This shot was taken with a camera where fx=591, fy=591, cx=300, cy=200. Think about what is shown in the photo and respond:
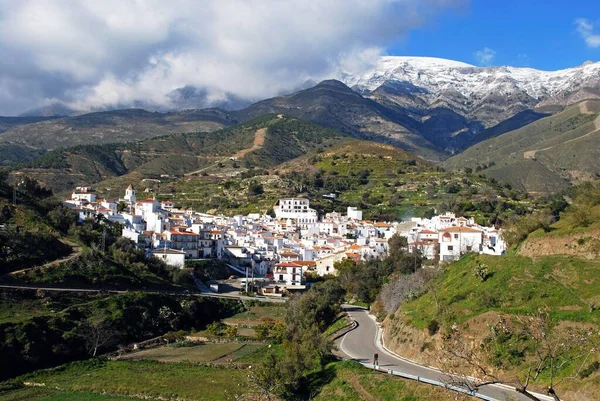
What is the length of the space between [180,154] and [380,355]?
423ft

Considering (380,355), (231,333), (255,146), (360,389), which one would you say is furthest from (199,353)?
(255,146)

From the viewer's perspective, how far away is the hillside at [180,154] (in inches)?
4941

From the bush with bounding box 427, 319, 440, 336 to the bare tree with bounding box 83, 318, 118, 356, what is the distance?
1948 cm

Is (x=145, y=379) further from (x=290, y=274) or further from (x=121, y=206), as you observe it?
(x=121, y=206)

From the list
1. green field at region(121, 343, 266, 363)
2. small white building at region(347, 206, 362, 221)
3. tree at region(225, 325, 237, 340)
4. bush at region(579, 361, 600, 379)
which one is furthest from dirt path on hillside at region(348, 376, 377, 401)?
small white building at region(347, 206, 362, 221)

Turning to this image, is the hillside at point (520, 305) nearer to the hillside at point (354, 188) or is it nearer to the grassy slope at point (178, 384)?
the grassy slope at point (178, 384)

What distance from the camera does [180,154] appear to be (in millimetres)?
150250

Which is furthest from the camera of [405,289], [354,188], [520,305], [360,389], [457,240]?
[354,188]

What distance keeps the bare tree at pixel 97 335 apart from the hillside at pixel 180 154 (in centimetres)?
8216

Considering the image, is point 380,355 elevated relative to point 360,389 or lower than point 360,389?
elevated

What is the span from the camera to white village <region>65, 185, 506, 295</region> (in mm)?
52338

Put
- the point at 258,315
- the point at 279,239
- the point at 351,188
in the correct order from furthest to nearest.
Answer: the point at 351,188 → the point at 279,239 → the point at 258,315

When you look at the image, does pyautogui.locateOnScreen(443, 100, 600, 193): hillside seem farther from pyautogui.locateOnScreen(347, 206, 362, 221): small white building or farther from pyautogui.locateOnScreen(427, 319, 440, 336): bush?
pyautogui.locateOnScreen(427, 319, 440, 336): bush

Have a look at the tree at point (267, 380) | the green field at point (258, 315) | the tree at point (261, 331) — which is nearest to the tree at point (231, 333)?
the tree at point (261, 331)
